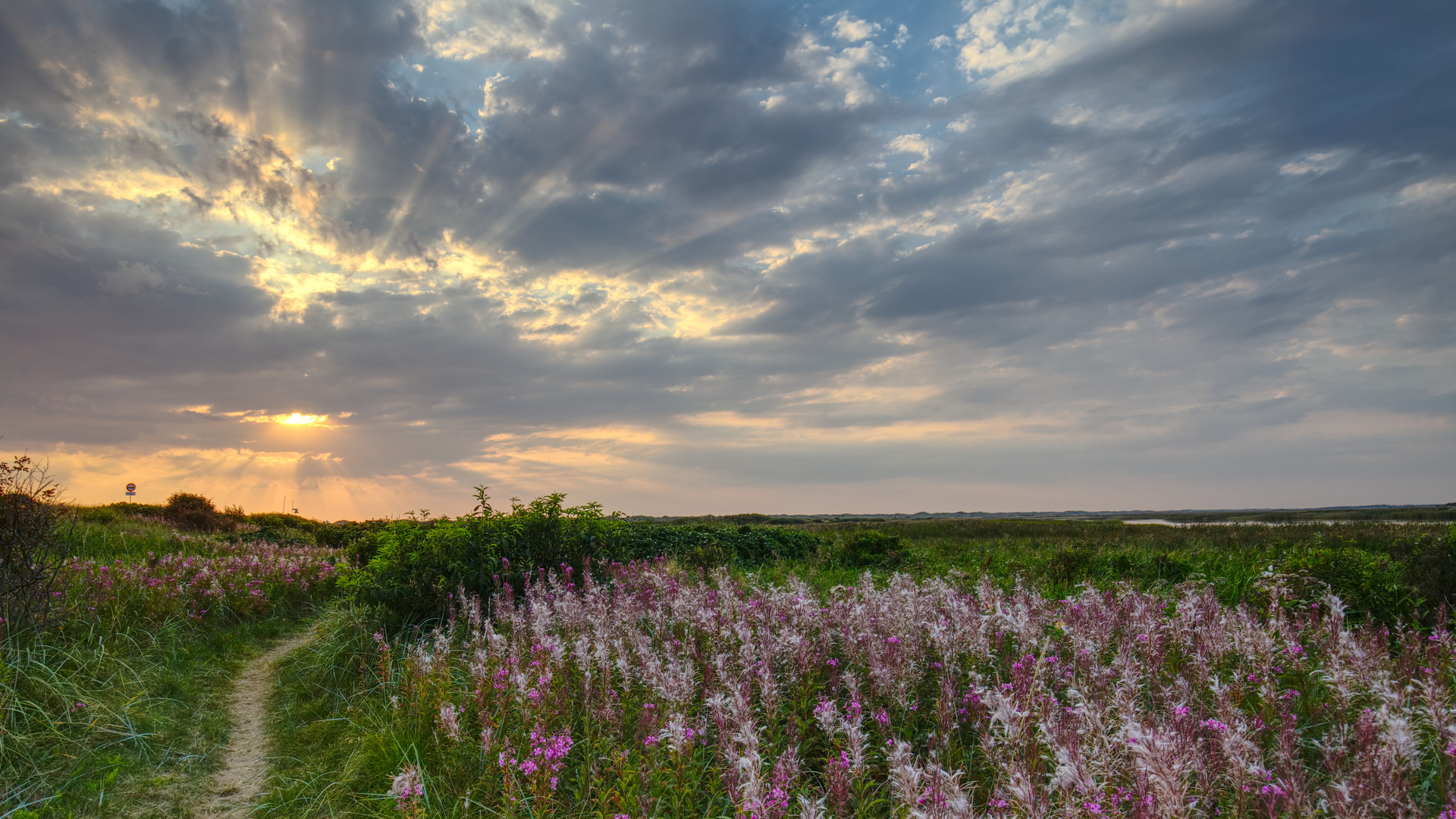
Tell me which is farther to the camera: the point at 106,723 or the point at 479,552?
the point at 479,552

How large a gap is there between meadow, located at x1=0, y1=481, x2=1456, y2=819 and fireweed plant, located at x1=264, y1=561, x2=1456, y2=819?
34 mm

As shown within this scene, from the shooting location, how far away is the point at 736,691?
158 inches

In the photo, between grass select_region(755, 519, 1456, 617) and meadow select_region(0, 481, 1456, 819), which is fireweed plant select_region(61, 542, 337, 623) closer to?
meadow select_region(0, 481, 1456, 819)

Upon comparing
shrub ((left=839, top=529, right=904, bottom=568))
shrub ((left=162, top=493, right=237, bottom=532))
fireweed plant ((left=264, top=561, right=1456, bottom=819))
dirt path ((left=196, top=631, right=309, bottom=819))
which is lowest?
dirt path ((left=196, top=631, right=309, bottom=819))

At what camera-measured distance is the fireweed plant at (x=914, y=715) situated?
10.5ft

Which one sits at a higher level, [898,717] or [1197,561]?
[1197,561]

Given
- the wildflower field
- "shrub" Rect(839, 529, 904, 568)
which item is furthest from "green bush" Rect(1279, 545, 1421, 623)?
"shrub" Rect(839, 529, 904, 568)

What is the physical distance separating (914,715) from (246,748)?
7269 millimetres

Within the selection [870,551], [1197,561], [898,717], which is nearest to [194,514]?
[870,551]

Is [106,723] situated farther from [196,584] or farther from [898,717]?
[898,717]

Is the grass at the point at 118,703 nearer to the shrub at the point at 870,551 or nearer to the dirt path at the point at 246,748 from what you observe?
the dirt path at the point at 246,748

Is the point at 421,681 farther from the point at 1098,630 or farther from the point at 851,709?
the point at 1098,630

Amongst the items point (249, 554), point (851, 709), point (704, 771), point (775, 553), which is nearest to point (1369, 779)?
point (851, 709)

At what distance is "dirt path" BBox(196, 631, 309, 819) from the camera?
6746mm
